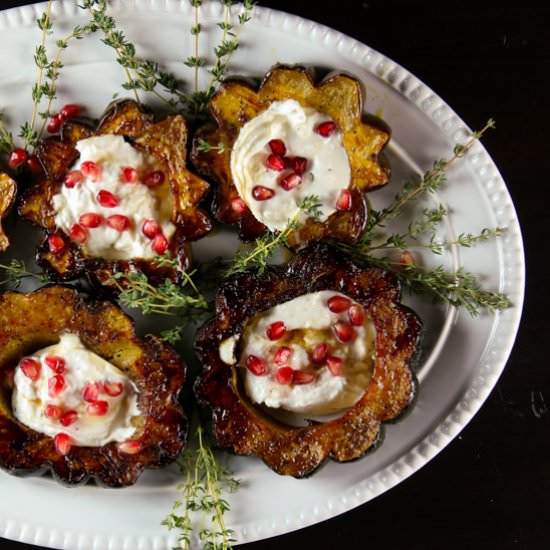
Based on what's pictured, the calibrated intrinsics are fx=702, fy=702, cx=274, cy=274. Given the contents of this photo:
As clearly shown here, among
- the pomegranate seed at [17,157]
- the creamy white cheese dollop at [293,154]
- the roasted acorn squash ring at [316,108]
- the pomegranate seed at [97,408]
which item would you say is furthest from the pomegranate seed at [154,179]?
the pomegranate seed at [97,408]

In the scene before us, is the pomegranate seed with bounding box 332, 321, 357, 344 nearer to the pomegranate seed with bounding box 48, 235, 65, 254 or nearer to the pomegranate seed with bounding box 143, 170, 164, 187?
the pomegranate seed with bounding box 143, 170, 164, 187

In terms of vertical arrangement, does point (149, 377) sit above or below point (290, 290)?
below

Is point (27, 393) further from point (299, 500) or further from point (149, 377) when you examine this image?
point (299, 500)

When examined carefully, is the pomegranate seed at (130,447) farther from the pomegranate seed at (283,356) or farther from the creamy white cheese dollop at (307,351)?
the pomegranate seed at (283,356)

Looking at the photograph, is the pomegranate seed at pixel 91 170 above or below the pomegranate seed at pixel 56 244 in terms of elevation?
above

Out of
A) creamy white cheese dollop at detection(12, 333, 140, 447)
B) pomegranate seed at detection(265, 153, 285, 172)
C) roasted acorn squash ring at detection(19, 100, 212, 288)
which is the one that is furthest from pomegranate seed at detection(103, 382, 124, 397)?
pomegranate seed at detection(265, 153, 285, 172)

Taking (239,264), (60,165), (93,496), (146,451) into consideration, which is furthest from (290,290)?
(93,496)

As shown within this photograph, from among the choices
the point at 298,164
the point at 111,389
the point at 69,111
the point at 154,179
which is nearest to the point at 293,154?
the point at 298,164
